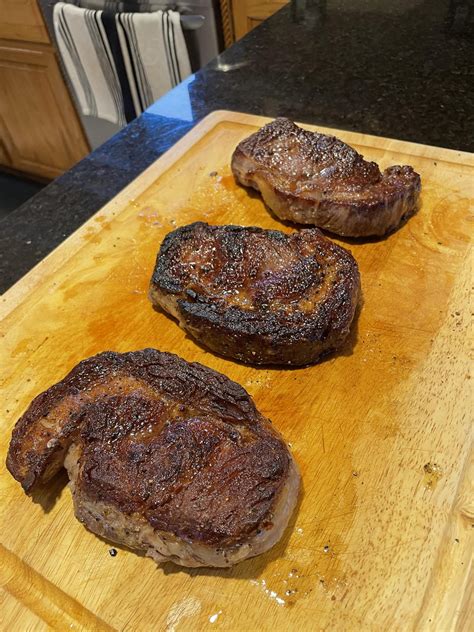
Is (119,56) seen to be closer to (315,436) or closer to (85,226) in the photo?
(85,226)

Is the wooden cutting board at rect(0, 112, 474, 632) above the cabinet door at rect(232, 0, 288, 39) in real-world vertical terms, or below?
above

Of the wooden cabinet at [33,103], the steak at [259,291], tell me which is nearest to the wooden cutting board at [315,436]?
the steak at [259,291]

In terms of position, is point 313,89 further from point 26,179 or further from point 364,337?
point 26,179

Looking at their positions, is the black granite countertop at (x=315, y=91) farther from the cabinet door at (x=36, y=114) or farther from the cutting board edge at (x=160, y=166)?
the cabinet door at (x=36, y=114)

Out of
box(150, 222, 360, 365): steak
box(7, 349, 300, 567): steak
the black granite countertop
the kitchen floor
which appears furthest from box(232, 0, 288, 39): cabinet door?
box(7, 349, 300, 567): steak

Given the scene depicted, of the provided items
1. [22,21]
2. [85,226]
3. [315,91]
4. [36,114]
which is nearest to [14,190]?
[36,114]

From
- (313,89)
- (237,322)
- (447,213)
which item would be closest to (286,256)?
(237,322)

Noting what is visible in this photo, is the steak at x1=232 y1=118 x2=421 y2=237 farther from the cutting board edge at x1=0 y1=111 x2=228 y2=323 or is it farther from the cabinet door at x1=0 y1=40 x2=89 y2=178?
the cabinet door at x1=0 y1=40 x2=89 y2=178
